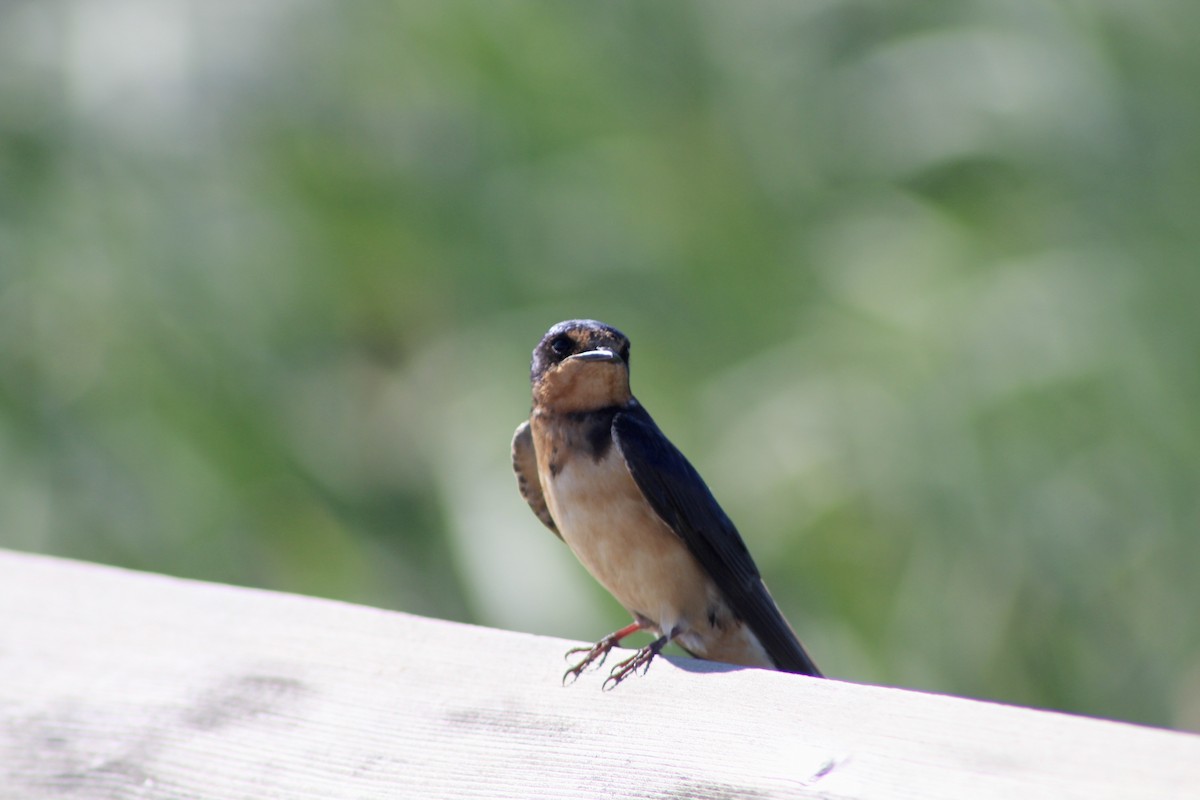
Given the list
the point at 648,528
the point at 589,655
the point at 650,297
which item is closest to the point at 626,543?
the point at 648,528

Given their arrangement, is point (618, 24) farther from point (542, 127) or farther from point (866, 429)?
point (866, 429)

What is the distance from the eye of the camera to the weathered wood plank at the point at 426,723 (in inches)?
48.0

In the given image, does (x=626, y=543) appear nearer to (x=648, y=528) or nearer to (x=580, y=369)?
(x=648, y=528)

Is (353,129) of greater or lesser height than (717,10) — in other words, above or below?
below

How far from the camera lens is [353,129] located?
16.0 ft

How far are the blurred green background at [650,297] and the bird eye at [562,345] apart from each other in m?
1.69

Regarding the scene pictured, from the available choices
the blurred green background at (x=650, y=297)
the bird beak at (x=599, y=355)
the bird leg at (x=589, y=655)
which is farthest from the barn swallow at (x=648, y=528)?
the blurred green background at (x=650, y=297)

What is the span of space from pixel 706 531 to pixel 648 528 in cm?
9

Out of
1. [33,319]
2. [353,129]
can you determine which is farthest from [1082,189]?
[33,319]

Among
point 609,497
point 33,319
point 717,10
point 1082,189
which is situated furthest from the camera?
point 717,10

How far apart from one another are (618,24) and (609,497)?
3.26 m

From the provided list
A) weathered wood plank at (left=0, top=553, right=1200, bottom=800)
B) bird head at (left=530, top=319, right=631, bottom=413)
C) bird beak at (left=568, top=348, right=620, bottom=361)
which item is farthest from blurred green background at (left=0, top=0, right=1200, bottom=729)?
weathered wood plank at (left=0, top=553, right=1200, bottom=800)

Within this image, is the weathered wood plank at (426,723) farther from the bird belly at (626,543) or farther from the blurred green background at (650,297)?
the blurred green background at (650,297)

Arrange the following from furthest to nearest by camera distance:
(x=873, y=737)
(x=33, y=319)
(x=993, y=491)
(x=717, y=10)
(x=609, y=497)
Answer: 1. (x=717, y=10)
2. (x=33, y=319)
3. (x=993, y=491)
4. (x=609, y=497)
5. (x=873, y=737)
